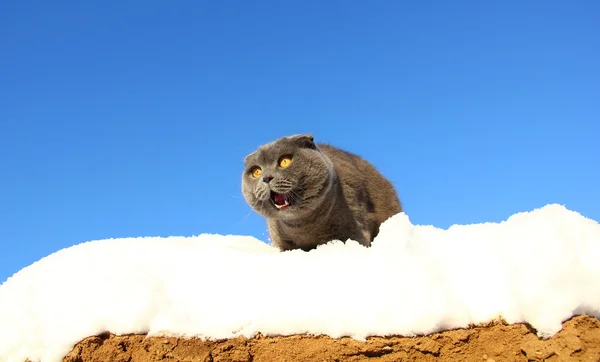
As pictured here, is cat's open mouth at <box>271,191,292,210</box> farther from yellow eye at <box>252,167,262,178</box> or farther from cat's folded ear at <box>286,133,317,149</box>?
cat's folded ear at <box>286,133,317,149</box>

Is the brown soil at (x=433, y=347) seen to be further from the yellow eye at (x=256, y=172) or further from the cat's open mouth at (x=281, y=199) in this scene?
the yellow eye at (x=256, y=172)

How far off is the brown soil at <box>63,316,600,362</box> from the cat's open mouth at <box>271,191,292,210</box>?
173 centimetres

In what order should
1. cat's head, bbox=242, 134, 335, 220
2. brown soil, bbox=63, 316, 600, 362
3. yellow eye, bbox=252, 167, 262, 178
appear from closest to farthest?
brown soil, bbox=63, 316, 600, 362 → cat's head, bbox=242, 134, 335, 220 → yellow eye, bbox=252, 167, 262, 178

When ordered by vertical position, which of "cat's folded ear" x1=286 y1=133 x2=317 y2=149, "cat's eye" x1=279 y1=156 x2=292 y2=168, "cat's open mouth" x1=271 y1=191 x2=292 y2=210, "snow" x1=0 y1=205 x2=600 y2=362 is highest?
"cat's folded ear" x1=286 y1=133 x2=317 y2=149

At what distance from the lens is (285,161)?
15.2 ft

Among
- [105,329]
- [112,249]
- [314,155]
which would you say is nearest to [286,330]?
[105,329]

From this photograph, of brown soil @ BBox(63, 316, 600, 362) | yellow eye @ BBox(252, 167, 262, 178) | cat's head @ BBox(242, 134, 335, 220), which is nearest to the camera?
brown soil @ BBox(63, 316, 600, 362)

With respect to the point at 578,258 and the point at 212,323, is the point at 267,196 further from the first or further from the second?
the point at 578,258

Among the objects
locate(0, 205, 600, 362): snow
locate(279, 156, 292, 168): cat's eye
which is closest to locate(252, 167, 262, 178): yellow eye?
locate(279, 156, 292, 168): cat's eye

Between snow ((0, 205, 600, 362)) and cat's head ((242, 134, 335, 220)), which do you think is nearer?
snow ((0, 205, 600, 362))

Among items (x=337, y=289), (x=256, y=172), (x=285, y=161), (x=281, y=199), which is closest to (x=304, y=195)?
(x=281, y=199)

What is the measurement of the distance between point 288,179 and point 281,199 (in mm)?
208

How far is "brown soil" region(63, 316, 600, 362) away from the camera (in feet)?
9.32

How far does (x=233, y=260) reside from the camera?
358 centimetres
